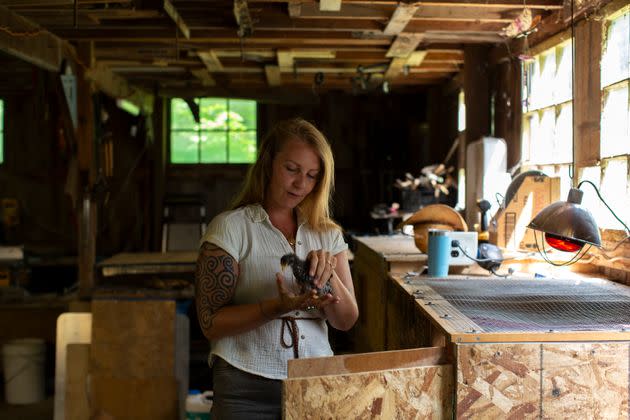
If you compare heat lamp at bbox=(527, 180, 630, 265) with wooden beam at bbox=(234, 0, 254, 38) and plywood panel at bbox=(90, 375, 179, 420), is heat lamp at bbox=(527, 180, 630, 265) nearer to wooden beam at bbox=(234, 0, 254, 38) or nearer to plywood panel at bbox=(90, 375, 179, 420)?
wooden beam at bbox=(234, 0, 254, 38)

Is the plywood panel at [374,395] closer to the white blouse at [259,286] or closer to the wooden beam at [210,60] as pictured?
the white blouse at [259,286]

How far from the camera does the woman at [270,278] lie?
189 centimetres

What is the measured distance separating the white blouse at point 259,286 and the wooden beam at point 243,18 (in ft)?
8.17

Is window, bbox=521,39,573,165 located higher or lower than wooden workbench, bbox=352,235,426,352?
higher

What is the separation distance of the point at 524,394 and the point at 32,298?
526cm

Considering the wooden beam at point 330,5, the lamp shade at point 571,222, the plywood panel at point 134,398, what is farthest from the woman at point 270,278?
the plywood panel at point 134,398

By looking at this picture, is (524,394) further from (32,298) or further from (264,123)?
(264,123)

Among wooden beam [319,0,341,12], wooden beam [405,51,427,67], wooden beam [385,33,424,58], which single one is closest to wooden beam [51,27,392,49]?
wooden beam [385,33,424,58]

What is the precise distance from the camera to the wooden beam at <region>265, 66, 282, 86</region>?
6.56 m

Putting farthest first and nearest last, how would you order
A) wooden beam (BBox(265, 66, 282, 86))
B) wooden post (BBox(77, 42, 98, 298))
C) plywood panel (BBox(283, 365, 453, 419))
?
wooden beam (BBox(265, 66, 282, 86)), wooden post (BBox(77, 42, 98, 298)), plywood panel (BBox(283, 365, 453, 419))

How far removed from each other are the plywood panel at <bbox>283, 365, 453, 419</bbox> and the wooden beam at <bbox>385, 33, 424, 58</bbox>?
3667 mm

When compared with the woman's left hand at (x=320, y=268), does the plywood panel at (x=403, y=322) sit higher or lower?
lower

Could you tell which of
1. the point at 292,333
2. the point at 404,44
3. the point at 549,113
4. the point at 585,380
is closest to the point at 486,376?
the point at 585,380

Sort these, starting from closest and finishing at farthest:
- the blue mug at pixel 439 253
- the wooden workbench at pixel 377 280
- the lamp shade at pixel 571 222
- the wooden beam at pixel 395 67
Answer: the lamp shade at pixel 571 222 → the blue mug at pixel 439 253 → the wooden workbench at pixel 377 280 → the wooden beam at pixel 395 67
